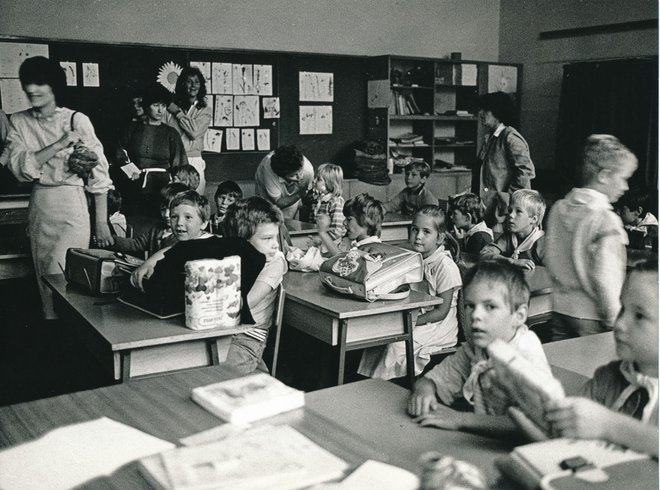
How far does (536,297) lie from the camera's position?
133 inches

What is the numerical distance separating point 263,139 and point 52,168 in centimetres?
413

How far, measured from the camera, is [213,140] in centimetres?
729

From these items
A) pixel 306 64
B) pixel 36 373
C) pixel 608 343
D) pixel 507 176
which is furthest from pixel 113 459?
pixel 306 64

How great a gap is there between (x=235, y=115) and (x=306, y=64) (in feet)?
3.31

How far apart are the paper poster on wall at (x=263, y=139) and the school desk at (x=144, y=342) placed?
16.5 feet

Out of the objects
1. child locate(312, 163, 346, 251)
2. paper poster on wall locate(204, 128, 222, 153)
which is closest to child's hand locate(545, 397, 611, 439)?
child locate(312, 163, 346, 251)

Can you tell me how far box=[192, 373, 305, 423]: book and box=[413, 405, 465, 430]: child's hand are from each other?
258 millimetres

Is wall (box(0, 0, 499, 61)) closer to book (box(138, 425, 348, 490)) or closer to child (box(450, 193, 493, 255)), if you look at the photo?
child (box(450, 193, 493, 255))

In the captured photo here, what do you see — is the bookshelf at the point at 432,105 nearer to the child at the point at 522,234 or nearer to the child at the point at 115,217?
the child at the point at 115,217

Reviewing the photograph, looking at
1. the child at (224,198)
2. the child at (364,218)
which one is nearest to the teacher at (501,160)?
the child at (364,218)

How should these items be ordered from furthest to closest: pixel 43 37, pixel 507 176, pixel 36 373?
1. pixel 43 37
2. pixel 507 176
3. pixel 36 373

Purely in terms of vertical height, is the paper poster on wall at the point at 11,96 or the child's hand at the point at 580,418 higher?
the paper poster on wall at the point at 11,96

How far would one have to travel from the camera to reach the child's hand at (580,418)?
113 cm

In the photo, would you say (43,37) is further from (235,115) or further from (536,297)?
(536,297)
